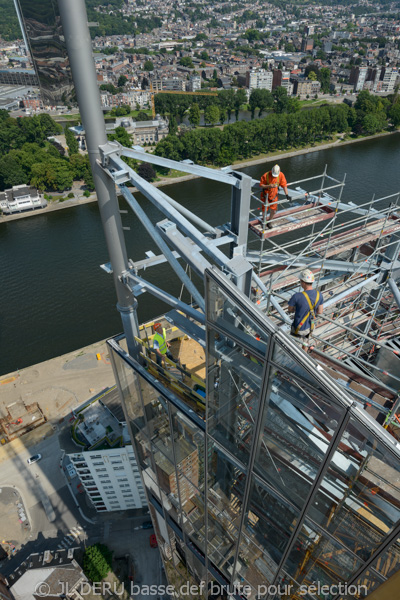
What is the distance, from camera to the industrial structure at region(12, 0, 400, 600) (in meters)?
4.33

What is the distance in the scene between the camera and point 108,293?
110 ft

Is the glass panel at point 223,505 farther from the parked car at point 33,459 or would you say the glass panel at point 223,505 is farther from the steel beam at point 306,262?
the parked car at point 33,459

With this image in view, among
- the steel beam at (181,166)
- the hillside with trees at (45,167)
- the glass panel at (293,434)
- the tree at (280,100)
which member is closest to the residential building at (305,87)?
the tree at (280,100)

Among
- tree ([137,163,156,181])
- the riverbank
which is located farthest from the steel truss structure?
tree ([137,163,156,181])

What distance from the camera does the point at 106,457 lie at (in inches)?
665

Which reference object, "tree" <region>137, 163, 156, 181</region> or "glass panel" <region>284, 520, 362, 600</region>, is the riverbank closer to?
"tree" <region>137, 163, 156, 181</region>

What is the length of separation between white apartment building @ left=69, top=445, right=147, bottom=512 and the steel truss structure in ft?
21.6

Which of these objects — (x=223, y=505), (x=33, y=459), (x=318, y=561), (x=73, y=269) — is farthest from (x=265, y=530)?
(x=73, y=269)

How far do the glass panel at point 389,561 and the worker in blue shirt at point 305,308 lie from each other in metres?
3.17

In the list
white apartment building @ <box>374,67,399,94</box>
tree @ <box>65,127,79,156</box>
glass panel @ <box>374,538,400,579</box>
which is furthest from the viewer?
white apartment building @ <box>374,67,399,94</box>

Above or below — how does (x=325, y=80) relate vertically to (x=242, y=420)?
below

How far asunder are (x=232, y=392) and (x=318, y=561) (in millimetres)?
2852

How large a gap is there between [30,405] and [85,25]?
77.4ft

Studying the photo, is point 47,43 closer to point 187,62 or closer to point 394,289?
point 394,289
